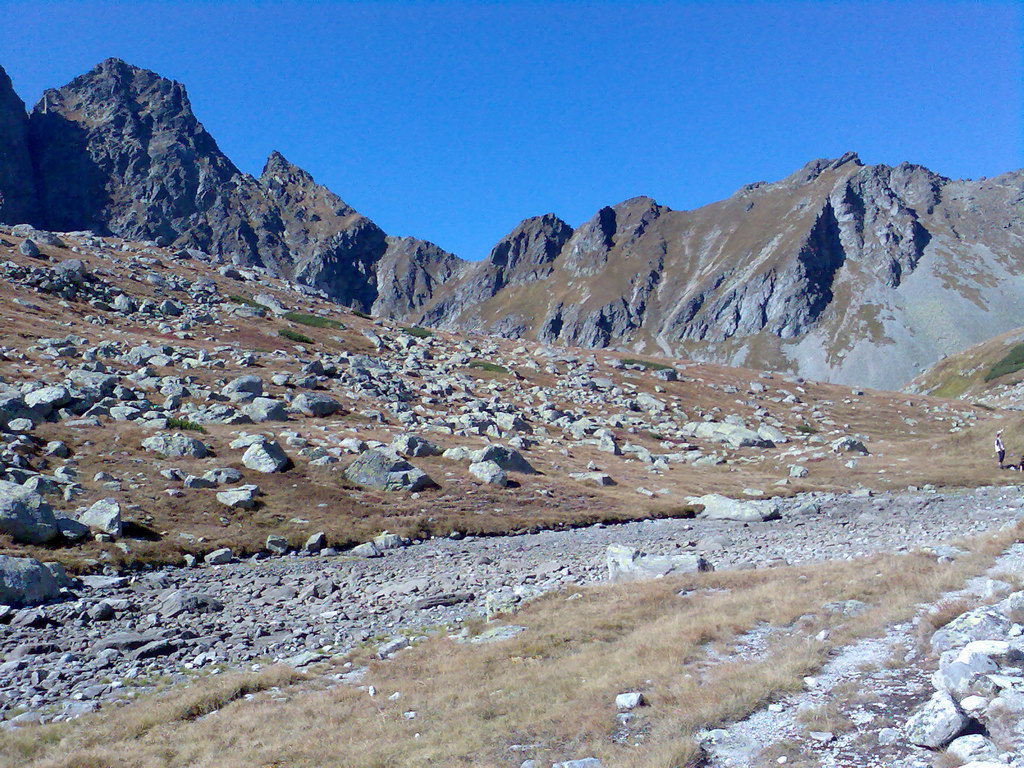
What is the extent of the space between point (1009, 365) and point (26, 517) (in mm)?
153694

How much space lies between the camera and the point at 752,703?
8.66 meters

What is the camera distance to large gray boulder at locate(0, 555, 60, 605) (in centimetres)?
1694

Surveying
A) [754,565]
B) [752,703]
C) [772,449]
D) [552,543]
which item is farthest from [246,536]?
[772,449]

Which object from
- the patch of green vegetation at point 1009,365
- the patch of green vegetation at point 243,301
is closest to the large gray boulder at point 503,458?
the patch of green vegetation at point 243,301

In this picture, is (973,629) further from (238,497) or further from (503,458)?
(503,458)

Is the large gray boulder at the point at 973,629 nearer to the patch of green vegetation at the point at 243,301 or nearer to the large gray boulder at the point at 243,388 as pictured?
the large gray boulder at the point at 243,388

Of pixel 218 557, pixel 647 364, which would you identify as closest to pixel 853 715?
pixel 218 557

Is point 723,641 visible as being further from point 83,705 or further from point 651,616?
point 83,705

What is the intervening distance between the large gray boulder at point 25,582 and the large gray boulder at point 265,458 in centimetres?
1293

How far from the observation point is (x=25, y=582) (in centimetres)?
1723

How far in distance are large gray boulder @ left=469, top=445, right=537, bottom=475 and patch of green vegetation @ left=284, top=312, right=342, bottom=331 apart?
4570cm

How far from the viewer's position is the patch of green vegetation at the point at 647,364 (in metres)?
86.4

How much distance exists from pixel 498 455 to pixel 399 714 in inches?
1085

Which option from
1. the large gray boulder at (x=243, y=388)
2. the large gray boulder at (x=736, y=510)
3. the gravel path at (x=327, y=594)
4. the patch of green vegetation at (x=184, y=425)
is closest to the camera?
the gravel path at (x=327, y=594)
